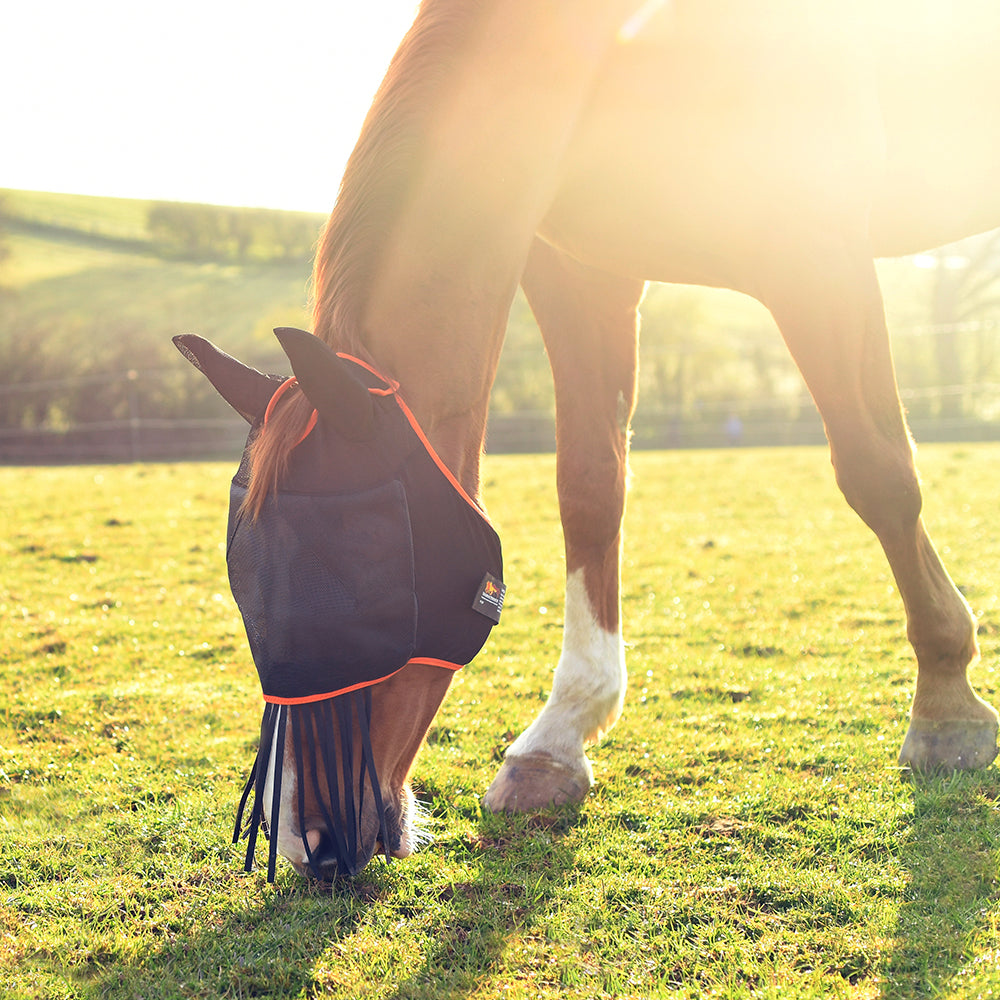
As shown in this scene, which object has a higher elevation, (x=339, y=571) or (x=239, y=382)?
(x=239, y=382)

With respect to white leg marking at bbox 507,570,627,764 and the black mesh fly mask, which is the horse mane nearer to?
the black mesh fly mask

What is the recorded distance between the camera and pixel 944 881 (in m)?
2.03

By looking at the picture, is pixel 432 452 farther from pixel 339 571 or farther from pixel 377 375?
pixel 339 571

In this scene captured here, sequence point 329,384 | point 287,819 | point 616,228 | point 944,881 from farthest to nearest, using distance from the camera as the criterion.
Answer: point 616,228 < point 944,881 < point 287,819 < point 329,384

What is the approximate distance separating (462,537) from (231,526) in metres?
0.43

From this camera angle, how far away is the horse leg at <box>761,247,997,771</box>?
2.47 meters

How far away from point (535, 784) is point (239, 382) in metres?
1.39

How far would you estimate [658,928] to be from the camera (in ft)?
6.27

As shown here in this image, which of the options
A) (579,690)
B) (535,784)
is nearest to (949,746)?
(579,690)

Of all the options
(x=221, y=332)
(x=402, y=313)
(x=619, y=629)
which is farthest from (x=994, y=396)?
(x=221, y=332)

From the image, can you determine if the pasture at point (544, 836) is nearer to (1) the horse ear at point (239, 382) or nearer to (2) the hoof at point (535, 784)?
(2) the hoof at point (535, 784)

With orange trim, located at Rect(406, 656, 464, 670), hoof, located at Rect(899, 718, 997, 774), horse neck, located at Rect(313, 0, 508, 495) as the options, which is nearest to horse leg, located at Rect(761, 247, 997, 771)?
hoof, located at Rect(899, 718, 997, 774)

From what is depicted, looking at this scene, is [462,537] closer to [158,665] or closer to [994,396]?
[158,665]

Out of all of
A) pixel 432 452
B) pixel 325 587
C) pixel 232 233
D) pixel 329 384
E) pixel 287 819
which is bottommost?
pixel 287 819
